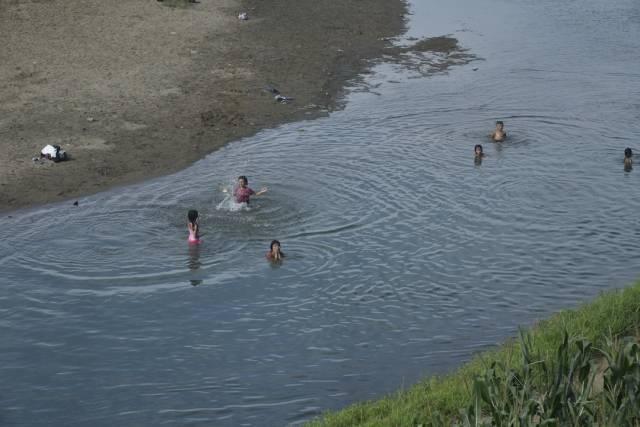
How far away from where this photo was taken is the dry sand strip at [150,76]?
75.6 feet

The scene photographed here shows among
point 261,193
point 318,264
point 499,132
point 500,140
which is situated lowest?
point 318,264

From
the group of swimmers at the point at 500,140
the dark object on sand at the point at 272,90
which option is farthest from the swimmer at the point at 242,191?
the dark object on sand at the point at 272,90

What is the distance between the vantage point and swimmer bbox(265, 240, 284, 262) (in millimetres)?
17297

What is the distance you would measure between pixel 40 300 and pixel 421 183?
9.30 m

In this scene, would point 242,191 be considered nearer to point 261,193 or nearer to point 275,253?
point 261,193

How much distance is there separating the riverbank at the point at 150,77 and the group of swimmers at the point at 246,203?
3.22 metres

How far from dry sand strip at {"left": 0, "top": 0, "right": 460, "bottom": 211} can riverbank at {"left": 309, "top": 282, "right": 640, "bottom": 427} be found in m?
12.0

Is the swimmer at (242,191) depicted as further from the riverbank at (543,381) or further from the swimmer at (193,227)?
the riverbank at (543,381)

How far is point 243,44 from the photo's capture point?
111 feet

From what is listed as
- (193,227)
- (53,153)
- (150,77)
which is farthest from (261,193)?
(150,77)

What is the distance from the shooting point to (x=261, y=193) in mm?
20969

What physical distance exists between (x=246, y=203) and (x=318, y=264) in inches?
130

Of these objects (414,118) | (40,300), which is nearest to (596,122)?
(414,118)

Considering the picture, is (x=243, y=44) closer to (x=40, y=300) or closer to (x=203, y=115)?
(x=203, y=115)
